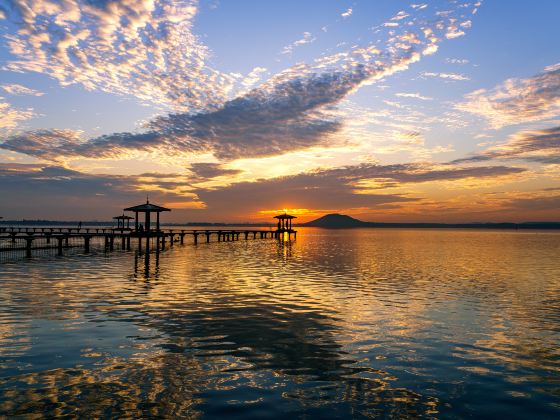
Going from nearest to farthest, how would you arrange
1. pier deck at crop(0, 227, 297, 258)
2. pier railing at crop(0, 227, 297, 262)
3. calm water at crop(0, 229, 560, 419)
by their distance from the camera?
calm water at crop(0, 229, 560, 419), pier railing at crop(0, 227, 297, 262), pier deck at crop(0, 227, 297, 258)

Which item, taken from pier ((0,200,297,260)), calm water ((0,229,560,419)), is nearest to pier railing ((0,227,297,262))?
pier ((0,200,297,260))

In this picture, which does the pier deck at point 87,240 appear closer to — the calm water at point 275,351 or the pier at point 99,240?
the pier at point 99,240

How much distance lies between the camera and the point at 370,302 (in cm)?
1817

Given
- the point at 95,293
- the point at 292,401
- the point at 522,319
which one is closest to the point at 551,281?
the point at 522,319

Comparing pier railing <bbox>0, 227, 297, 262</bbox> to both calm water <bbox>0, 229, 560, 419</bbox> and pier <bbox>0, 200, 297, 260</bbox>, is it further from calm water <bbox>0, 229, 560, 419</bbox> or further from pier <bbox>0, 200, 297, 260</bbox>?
calm water <bbox>0, 229, 560, 419</bbox>

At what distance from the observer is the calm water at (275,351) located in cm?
758

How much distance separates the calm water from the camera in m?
7.58

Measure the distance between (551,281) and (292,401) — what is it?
83.2 ft

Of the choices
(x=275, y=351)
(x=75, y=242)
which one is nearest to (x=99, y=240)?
(x=75, y=242)

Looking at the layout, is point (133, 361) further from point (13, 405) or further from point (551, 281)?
point (551, 281)

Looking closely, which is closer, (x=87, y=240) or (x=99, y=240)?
(x=87, y=240)

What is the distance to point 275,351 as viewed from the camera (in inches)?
429

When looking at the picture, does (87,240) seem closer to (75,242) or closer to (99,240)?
(75,242)

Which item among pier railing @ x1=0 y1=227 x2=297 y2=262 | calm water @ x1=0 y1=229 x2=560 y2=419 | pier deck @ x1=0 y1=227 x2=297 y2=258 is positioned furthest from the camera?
pier deck @ x1=0 y1=227 x2=297 y2=258
